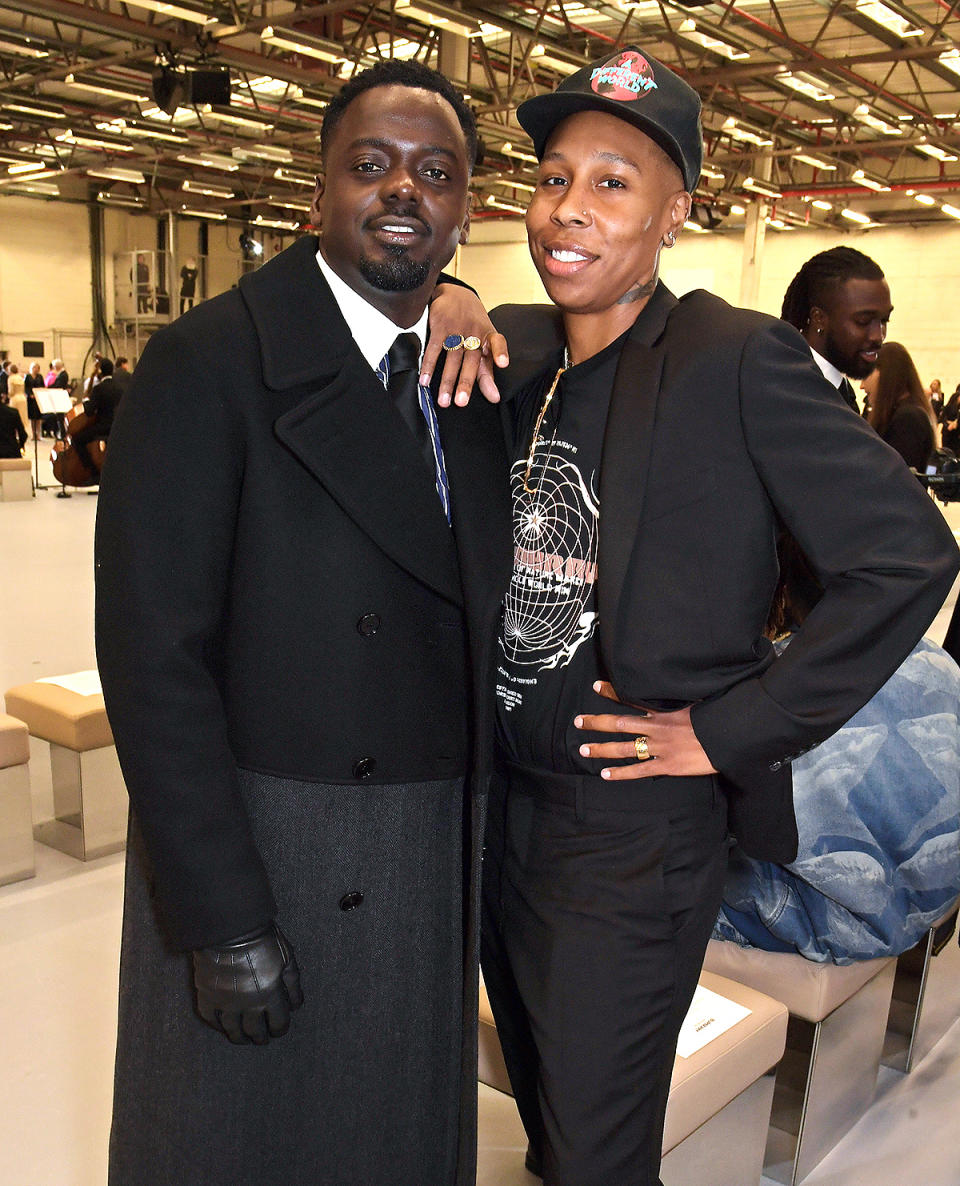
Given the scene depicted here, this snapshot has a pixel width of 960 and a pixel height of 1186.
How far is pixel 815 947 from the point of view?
2.32 metres

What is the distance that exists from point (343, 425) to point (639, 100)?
0.60 m

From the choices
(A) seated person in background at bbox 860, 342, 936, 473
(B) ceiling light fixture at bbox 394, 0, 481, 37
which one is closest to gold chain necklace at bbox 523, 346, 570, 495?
(A) seated person in background at bbox 860, 342, 936, 473

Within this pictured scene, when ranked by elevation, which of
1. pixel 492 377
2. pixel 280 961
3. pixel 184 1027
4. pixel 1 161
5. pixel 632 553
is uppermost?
pixel 1 161

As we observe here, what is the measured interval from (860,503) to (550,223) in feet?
1.84

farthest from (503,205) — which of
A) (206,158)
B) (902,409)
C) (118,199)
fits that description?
(902,409)

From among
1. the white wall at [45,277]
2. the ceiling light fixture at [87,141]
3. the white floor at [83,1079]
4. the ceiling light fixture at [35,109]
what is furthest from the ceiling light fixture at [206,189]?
the white floor at [83,1079]

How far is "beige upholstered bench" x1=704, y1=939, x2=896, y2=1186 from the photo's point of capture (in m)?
2.30

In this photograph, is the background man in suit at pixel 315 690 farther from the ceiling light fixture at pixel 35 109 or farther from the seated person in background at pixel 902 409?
the ceiling light fixture at pixel 35 109

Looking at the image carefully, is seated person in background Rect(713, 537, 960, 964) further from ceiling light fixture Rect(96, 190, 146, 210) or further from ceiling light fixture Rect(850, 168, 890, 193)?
ceiling light fixture Rect(96, 190, 146, 210)

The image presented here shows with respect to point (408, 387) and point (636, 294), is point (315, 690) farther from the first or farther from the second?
point (636, 294)

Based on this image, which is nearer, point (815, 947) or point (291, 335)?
point (291, 335)

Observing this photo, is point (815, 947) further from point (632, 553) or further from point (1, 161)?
point (1, 161)

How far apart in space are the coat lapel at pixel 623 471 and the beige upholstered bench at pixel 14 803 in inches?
105

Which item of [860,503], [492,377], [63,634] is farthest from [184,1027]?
[63,634]
